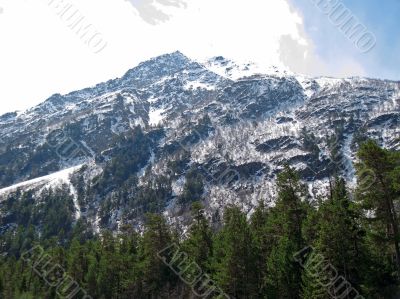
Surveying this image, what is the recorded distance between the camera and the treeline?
37156mm

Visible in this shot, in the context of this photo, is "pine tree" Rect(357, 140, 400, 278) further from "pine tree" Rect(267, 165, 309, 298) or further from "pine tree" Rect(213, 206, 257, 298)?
"pine tree" Rect(213, 206, 257, 298)

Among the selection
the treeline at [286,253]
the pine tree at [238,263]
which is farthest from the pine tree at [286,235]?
the pine tree at [238,263]

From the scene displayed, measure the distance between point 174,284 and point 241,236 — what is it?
65.5 feet

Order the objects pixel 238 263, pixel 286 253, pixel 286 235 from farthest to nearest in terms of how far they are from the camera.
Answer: pixel 286 235 → pixel 238 263 → pixel 286 253

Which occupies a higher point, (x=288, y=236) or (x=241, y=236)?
(x=241, y=236)

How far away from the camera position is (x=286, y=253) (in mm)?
43469

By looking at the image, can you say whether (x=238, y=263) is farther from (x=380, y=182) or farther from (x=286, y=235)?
(x=380, y=182)

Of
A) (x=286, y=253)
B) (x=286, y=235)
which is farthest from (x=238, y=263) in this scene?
(x=286, y=235)

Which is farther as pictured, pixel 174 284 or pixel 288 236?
pixel 174 284

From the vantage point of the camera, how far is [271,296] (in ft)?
145

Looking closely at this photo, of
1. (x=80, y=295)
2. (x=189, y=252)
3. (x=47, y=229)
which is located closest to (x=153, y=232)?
(x=189, y=252)

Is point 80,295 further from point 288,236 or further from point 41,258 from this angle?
point 288,236

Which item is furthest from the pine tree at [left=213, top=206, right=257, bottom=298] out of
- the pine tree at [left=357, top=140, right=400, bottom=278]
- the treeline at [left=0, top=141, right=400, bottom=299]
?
the pine tree at [left=357, top=140, right=400, bottom=278]

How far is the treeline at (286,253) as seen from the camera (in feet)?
122
